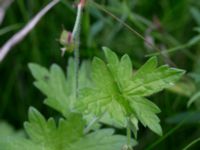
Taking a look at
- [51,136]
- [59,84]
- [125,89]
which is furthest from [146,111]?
[59,84]

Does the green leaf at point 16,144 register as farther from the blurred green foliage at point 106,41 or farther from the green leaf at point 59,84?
the blurred green foliage at point 106,41

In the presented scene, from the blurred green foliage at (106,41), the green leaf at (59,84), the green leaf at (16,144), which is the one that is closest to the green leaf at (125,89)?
the green leaf at (16,144)

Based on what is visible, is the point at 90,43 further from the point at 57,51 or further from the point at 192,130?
the point at 192,130

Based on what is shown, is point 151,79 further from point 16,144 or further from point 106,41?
point 106,41

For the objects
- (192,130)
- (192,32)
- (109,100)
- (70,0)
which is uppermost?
(70,0)

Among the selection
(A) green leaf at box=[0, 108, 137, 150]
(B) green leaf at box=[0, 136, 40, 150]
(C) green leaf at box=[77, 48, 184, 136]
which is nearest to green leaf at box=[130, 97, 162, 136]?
(C) green leaf at box=[77, 48, 184, 136]

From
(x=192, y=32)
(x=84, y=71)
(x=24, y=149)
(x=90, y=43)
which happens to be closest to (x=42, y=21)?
(x=90, y=43)

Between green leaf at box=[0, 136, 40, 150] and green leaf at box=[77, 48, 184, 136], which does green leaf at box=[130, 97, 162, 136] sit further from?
green leaf at box=[0, 136, 40, 150]
